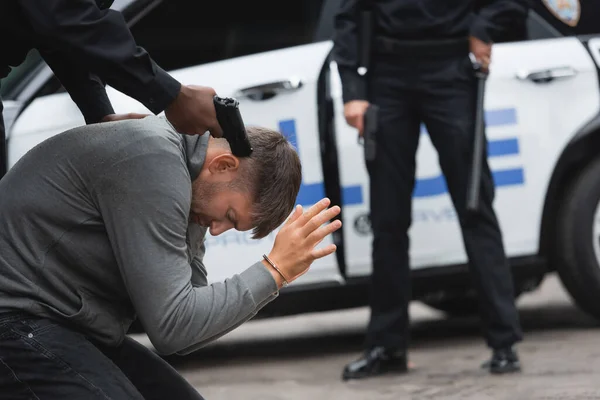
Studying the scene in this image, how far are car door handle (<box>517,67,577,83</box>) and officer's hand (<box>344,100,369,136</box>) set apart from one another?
765mm

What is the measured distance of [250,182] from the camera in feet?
8.14

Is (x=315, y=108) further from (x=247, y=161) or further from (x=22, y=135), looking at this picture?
(x=247, y=161)

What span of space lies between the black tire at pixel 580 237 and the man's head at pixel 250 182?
2713mm

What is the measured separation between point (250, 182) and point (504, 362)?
2290 millimetres

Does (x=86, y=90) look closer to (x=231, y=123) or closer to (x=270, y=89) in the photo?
(x=231, y=123)

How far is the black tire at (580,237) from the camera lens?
500cm

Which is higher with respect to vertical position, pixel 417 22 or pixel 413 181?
pixel 417 22

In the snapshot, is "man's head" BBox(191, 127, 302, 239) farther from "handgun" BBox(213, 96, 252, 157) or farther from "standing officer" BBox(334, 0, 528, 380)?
"standing officer" BBox(334, 0, 528, 380)

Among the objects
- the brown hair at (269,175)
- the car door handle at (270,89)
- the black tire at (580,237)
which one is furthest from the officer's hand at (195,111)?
the black tire at (580,237)

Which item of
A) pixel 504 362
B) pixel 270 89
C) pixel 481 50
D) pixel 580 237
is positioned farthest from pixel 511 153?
pixel 270 89

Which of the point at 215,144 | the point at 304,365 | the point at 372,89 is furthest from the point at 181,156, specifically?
the point at 304,365

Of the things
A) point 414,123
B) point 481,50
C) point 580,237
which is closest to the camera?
point 481,50

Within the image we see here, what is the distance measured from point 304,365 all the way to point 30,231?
2.71 meters

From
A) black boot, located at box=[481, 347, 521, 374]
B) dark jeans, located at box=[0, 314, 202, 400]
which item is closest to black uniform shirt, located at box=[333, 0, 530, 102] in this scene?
black boot, located at box=[481, 347, 521, 374]
